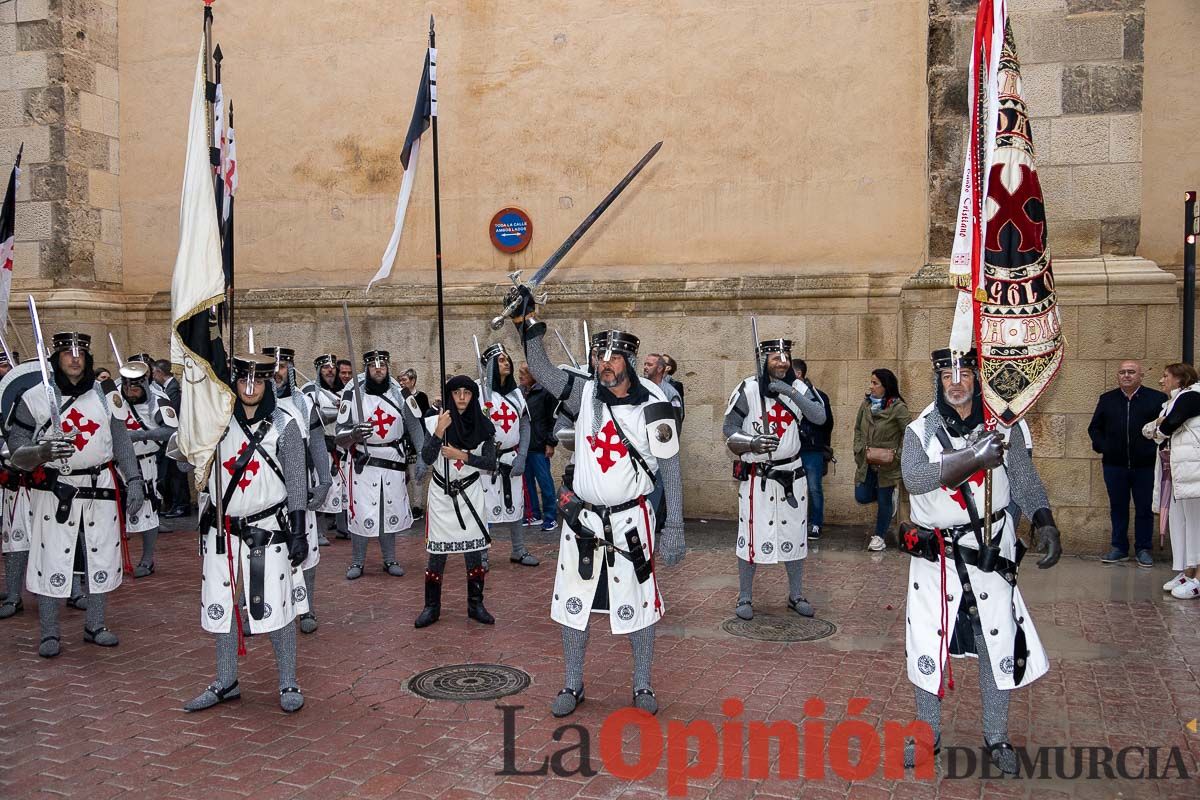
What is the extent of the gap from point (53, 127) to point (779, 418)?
11.6 m

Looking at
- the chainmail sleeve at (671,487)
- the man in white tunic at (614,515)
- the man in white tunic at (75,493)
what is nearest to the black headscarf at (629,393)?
the man in white tunic at (614,515)

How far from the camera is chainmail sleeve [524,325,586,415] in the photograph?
5934mm

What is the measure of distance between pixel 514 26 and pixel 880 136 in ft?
16.2

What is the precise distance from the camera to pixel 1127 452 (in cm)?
934

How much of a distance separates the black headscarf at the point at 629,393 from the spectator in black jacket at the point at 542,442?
18.2 feet

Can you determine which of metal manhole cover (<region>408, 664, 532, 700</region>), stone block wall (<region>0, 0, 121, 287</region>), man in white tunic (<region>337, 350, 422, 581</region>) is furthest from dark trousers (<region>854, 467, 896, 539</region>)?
stone block wall (<region>0, 0, 121, 287</region>)

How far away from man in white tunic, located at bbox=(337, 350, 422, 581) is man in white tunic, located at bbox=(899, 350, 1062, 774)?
211 inches

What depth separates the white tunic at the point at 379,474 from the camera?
9.47m

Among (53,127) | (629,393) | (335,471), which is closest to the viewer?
(629,393)

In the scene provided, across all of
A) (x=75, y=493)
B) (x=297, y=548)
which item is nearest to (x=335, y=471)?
(x=75, y=493)

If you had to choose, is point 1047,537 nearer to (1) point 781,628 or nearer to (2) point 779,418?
(1) point 781,628

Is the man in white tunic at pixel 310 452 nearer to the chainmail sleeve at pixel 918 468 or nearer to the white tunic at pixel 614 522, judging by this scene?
the white tunic at pixel 614 522

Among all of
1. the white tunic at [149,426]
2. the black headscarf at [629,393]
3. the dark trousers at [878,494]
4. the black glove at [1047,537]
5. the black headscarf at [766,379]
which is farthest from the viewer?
the white tunic at [149,426]

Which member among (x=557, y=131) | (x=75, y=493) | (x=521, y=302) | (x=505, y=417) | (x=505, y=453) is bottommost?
(x=505, y=453)
